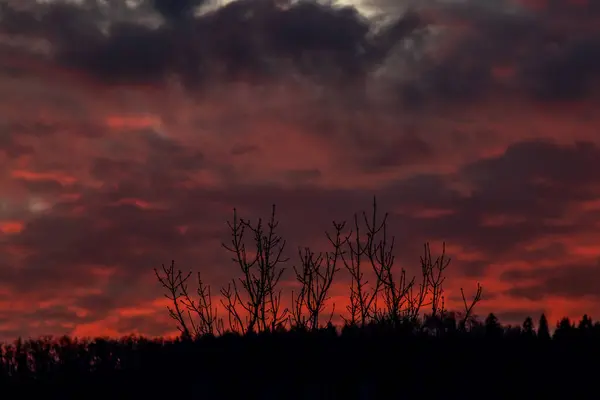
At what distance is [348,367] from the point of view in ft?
42.2

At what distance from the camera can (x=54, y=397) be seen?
47.7 ft

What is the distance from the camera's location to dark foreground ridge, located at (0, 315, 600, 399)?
40.4 ft

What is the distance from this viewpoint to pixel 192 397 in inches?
528

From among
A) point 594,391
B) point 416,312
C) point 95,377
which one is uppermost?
point 416,312

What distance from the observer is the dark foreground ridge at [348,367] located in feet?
40.4

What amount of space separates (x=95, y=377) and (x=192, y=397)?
2012 millimetres

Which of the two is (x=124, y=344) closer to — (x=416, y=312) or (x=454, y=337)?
(x=454, y=337)

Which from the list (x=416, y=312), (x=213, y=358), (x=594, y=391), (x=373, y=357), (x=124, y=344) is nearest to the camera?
(x=594, y=391)

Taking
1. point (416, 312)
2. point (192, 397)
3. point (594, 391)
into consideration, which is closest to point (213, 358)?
point (192, 397)

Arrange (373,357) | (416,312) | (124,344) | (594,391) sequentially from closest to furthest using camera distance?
(594,391) < (373,357) < (124,344) < (416,312)

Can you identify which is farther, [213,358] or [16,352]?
[16,352]

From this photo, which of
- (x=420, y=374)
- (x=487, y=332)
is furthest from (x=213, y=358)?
(x=487, y=332)

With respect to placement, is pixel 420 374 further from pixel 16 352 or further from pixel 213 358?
pixel 16 352

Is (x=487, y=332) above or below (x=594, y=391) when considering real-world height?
above
